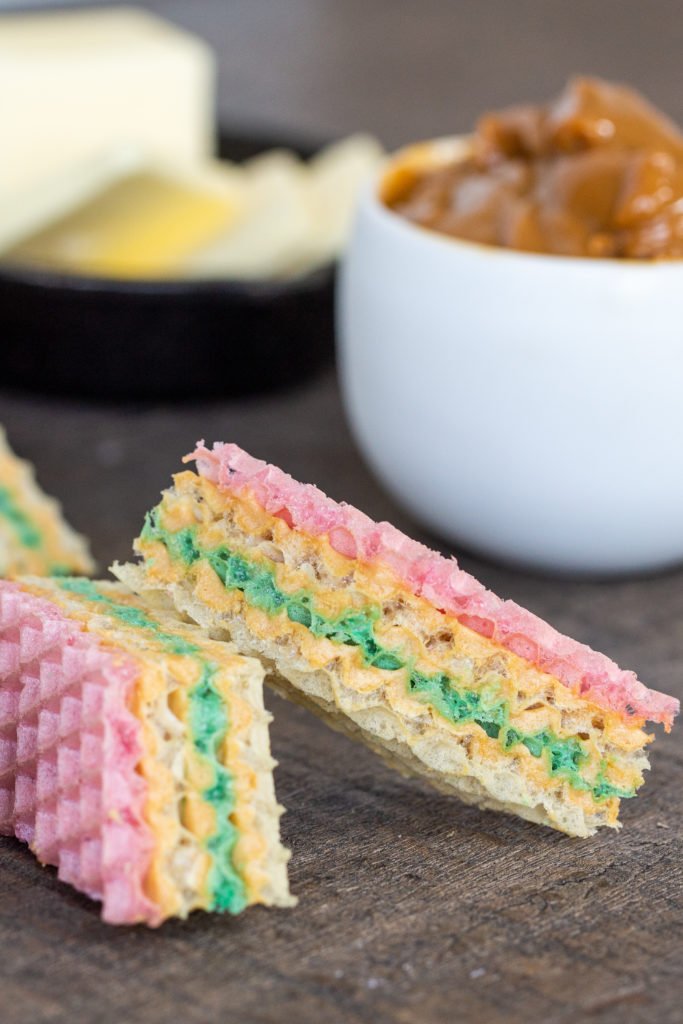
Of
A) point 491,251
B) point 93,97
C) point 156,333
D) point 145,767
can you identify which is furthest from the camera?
point 93,97

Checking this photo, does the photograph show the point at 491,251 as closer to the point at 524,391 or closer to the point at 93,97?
the point at 524,391

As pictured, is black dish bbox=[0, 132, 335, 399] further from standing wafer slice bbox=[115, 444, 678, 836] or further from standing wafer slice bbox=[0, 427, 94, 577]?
standing wafer slice bbox=[115, 444, 678, 836]

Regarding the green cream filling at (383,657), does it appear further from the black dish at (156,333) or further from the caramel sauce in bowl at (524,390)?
the black dish at (156,333)

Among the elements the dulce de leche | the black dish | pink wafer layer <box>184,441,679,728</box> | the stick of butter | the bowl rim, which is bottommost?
the black dish

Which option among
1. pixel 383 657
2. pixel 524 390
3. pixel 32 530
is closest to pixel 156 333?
pixel 32 530

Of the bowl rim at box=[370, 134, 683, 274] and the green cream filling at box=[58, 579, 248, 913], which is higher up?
the bowl rim at box=[370, 134, 683, 274]

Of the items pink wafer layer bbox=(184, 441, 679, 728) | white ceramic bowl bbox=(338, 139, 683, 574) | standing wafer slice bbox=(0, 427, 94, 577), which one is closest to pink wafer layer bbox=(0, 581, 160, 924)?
pink wafer layer bbox=(184, 441, 679, 728)

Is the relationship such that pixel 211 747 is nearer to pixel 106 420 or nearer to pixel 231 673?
pixel 231 673
